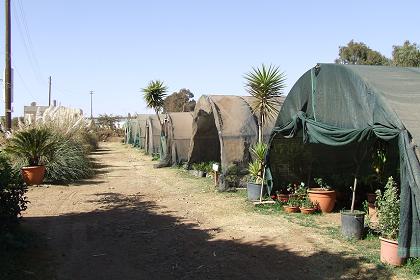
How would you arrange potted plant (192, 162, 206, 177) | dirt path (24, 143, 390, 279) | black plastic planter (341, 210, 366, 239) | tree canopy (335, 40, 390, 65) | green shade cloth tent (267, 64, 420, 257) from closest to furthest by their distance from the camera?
dirt path (24, 143, 390, 279), green shade cloth tent (267, 64, 420, 257), black plastic planter (341, 210, 366, 239), potted plant (192, 162, 206, 177), tree canopy (335, 40, 390, 65)

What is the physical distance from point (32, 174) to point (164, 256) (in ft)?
28.0

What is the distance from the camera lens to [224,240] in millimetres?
7797

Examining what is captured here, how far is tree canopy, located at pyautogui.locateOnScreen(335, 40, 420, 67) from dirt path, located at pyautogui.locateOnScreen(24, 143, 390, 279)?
897 inches

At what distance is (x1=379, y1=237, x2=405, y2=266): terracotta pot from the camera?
20.9 feet

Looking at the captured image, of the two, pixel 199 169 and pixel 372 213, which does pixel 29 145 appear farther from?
pixel 372 213

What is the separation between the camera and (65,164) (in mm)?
15195

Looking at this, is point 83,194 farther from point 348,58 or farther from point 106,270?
point 348,58

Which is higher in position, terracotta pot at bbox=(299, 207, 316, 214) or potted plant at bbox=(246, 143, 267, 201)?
potted plant at bbox=(246, 143, 267, 201)

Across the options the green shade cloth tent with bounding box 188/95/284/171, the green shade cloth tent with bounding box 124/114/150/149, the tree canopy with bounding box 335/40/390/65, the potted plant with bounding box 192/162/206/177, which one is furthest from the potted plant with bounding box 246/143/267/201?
the tree canopy with bounding box 335/40/390/65

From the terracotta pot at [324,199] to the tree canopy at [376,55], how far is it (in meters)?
22.7

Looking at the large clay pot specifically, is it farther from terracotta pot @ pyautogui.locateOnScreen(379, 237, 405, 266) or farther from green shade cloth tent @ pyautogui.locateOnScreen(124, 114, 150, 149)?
green shade cloth tent @ pyautogui.locateOnScreen(124, 114, 150, 149)

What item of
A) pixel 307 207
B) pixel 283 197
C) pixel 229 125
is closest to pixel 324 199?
pixel 307 207

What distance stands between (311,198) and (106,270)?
5787mm

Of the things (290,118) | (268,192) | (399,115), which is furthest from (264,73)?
(399,115)
